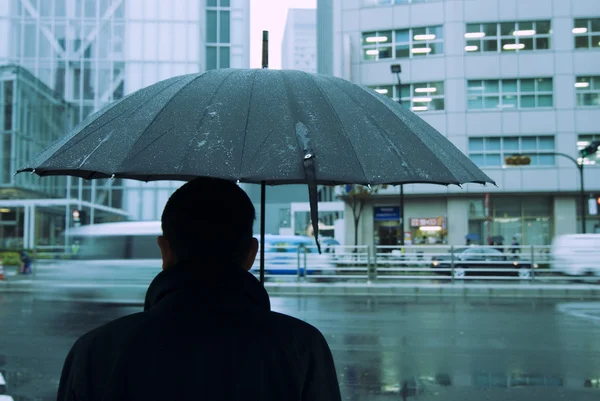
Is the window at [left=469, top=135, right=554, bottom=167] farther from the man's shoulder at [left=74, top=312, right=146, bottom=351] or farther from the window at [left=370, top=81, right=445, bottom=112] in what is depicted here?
the man's shoulder at [left=74, top=312, right=146, bottom=351]

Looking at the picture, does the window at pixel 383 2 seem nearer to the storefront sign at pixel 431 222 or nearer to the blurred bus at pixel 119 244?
the storefront sign at pixel 431 222

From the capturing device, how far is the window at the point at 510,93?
31.5 metres

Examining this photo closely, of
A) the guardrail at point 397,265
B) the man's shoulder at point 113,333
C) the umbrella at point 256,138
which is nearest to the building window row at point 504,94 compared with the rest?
the guardrail at point 397,265

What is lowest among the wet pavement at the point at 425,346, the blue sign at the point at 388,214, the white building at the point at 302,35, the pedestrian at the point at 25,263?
the wet pavement at the point at 425,346

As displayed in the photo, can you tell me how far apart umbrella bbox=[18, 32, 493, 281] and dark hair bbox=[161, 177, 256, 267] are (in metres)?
0.53

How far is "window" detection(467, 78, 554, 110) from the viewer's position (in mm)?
31547

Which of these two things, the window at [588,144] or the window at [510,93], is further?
the window at [510,93]

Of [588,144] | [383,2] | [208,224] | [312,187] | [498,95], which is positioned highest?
[383,2]

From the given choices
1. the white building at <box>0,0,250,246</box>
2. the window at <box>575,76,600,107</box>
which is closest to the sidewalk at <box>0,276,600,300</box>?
the window at <box>575,76,600,107</box>

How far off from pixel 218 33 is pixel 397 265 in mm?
28411

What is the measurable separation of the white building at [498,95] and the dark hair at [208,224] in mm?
30121

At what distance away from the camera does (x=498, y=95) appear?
3181 cm

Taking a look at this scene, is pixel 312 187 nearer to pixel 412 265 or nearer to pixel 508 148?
pixel 412 265

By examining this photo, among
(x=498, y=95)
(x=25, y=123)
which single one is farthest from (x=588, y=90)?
(x=25, y=123)
